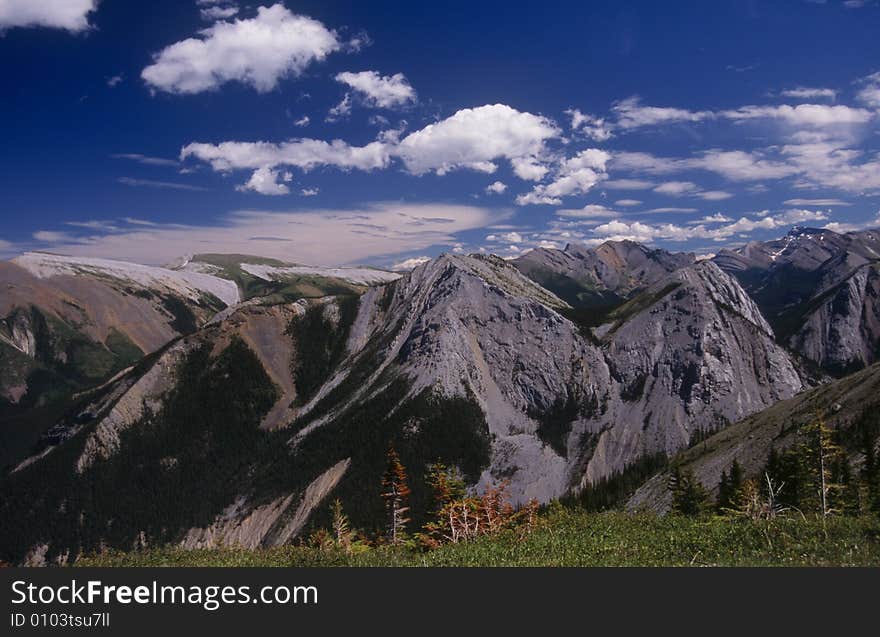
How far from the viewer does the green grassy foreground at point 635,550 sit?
1418cm

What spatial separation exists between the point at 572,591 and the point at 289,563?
949 cm

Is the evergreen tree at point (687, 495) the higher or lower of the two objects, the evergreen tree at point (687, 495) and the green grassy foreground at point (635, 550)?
the lower

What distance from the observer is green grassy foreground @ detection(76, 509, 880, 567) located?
46.5 feet

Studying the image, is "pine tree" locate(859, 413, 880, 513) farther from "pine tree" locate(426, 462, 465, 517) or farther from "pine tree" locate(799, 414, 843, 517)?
"pine tree" locate(426, 462, 465, 517)

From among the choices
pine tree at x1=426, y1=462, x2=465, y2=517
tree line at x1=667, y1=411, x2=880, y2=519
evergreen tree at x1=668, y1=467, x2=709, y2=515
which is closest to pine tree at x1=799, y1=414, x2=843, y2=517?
tree line at x1=667, y1=411, x2=880, y2=519

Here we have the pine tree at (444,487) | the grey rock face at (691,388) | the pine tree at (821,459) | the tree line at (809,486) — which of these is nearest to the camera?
the tree line at (809,486)

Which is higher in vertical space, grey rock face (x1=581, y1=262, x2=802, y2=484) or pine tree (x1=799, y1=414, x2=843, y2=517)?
pine tree (x1=799, y1=414, x2=843, y2=517)

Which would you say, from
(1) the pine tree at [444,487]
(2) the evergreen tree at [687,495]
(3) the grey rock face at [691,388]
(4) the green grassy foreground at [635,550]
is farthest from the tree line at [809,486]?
(3) the grey rock face at [691,388]

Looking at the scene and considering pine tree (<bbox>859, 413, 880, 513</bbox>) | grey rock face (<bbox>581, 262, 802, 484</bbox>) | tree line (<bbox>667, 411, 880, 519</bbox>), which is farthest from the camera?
grey rock face (<bbox>581, 262, 802, 484</bbox>)

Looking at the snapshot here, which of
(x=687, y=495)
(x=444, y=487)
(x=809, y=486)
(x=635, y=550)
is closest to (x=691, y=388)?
(x=687, y=495)

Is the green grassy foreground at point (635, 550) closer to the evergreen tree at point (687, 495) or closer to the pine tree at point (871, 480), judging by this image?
the pine tree at point (871, 480)

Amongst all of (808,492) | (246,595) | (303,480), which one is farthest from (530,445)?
(246,595)

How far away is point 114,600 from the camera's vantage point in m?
12.1

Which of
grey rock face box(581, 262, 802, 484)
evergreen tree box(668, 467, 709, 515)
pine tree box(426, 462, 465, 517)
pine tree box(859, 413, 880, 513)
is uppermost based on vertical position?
pine tree box(426, 462, 465, 517)
